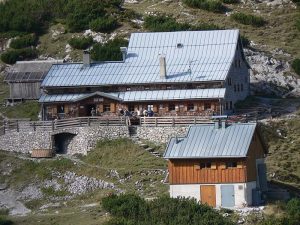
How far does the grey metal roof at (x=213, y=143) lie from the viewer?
239ft

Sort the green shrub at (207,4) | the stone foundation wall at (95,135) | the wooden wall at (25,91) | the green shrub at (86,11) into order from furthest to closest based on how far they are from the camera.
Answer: the green shrub at (207,4), the green shrub at (86,11), the wooden wall at (25,91), the stone foundation wall at (95,135)

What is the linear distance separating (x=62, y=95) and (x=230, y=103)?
1277 centimetres

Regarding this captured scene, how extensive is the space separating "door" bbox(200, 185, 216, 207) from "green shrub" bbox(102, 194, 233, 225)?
232 centimetres

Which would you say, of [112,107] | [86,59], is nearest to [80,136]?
[112,107]

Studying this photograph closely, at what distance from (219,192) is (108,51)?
3467 centimetres

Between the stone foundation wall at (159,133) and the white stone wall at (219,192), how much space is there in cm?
1132

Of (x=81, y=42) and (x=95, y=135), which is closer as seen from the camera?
(x=95, y=135)

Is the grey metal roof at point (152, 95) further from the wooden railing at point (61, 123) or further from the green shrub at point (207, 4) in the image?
the green shrub at point (207, 4)

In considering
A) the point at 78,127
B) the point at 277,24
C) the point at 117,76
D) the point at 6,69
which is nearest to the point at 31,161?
the point at 78,127

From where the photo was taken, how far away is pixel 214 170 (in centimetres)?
7288

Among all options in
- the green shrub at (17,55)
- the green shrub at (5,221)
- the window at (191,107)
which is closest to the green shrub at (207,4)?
the green shrub at (17,55)

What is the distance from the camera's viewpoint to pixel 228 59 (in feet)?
298

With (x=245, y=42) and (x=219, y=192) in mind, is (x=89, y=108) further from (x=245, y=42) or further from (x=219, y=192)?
(x=219, y=192)

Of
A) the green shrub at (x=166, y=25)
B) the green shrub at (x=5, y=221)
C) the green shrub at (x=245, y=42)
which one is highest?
the green shrub at (x=166, y=25)
